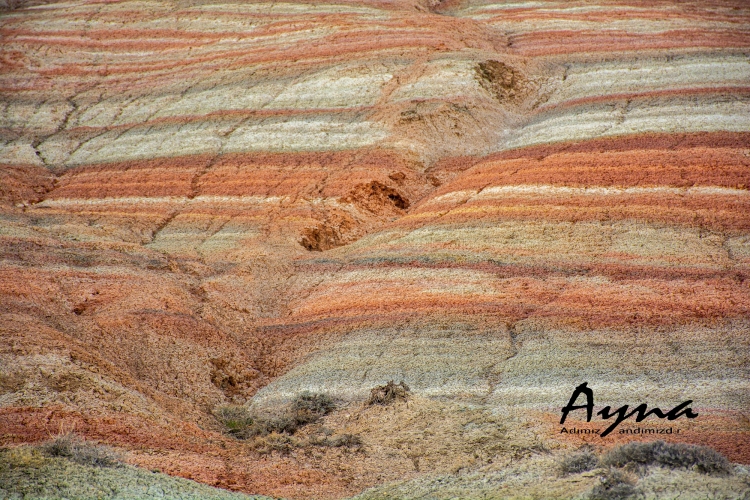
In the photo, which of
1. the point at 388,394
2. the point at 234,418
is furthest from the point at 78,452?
the point at 388,394

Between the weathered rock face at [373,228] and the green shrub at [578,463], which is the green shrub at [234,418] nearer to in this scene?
the weathered rock face at [373,228]

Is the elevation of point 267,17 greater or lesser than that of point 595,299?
greater

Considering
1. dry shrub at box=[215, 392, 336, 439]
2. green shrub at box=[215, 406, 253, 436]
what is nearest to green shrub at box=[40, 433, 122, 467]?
dry shrub at box=[215, 392, 336, 439]

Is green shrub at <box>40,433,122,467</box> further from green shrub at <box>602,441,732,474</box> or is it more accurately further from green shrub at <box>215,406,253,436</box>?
green shrub at <box>602,441,732,474</box>

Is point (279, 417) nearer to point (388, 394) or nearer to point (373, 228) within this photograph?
point (388, 394)

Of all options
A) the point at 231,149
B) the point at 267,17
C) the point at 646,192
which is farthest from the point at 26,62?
the point at 646,192

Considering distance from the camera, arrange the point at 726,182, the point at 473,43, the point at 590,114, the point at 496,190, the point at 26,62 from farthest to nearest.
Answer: the point at 26,62 < the point at 473,43 < the point at 590,114 < the point at 496,190 < the point at 726,182

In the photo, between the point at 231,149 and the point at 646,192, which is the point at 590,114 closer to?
the point at 646,192
